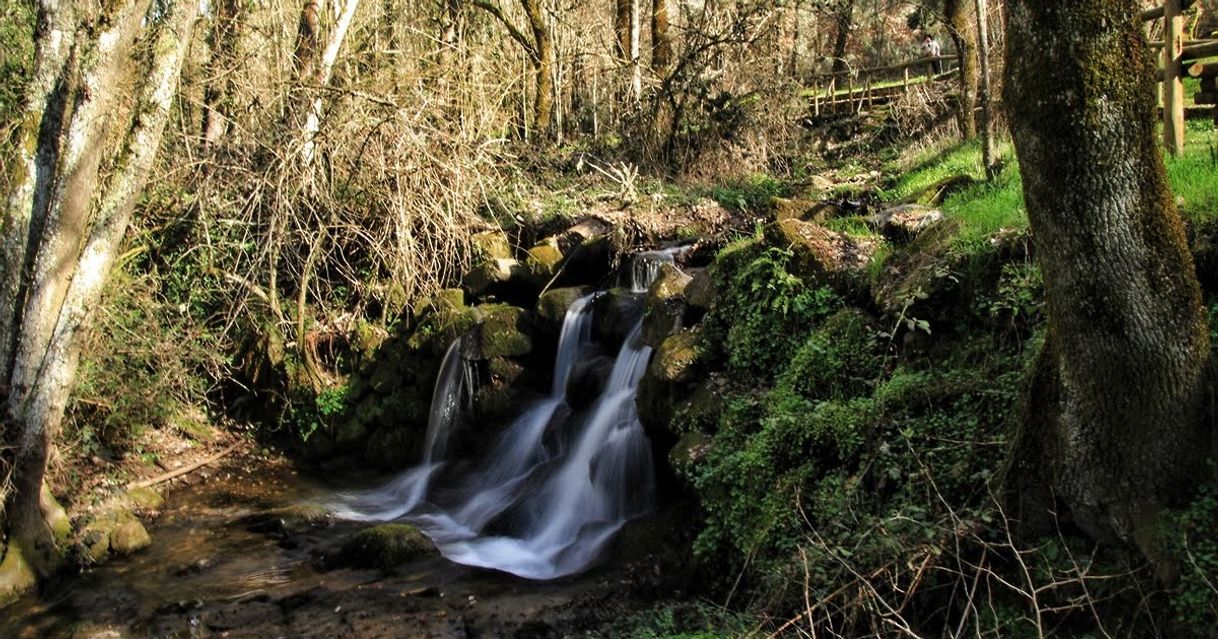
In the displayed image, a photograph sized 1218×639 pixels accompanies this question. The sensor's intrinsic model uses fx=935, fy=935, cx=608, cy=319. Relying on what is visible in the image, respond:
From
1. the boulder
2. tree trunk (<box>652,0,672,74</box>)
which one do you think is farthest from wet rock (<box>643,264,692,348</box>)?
tree trunk (<box>652,0,672,74</box>)

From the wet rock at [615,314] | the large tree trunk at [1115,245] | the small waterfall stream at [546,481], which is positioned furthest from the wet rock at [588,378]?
the large tree trunk at [1115,245]

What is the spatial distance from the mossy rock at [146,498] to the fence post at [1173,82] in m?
10.9

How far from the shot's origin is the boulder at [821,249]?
27.1 feet

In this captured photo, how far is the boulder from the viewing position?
825cm

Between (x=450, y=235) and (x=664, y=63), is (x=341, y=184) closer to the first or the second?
(x=450, y=235)

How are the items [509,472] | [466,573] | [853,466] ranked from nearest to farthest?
1. [853,466]
2. [466,573]
3. [509,472]

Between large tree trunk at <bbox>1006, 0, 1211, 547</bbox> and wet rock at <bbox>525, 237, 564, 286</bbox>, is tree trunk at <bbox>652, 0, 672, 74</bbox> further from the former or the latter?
large tree trunk at <bbox>1006, 0, 1211, 547</bbox>

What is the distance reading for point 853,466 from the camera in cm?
644

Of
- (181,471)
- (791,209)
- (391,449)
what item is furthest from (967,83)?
(181,471)

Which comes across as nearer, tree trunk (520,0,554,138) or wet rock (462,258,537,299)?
wet rock (462,258,537,299)

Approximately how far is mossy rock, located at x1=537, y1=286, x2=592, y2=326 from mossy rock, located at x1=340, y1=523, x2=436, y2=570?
374 cm

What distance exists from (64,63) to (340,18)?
4854 mm

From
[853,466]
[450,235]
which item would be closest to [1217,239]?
[853,466]

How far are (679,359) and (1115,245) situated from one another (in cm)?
436
